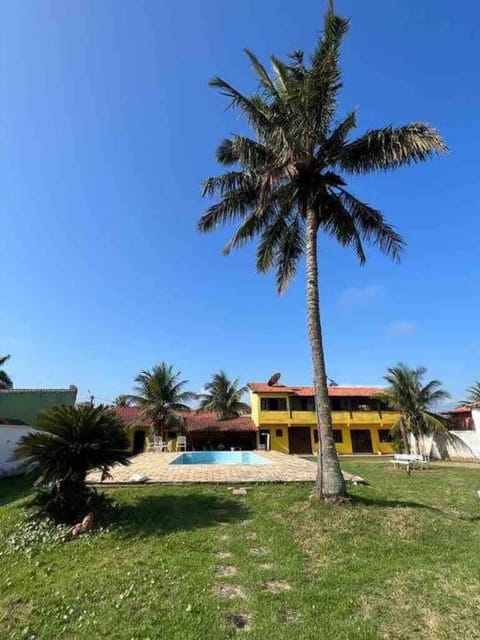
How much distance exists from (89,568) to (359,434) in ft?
108

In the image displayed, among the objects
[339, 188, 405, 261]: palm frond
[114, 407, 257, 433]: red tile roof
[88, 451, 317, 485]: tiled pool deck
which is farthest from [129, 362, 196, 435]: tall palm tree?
[339, 188, 405, 261]: palm frond

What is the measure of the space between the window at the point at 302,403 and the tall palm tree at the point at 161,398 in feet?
33.0

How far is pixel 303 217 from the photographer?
11.3m

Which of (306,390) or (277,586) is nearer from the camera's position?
(277,586)

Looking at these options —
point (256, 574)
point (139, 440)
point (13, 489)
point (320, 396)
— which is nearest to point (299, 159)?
point (320, 396)

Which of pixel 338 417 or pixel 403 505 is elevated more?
pixel 338 417

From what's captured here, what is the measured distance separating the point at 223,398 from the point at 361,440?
563 inches

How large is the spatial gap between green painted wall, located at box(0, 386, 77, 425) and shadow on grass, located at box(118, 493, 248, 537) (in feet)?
57.0

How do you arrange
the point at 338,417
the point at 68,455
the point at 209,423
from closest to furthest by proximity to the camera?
the point at 68,455, the point at 338,417, the point at 209,423

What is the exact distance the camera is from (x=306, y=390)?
35.7m

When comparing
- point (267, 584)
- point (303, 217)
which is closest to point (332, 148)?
point (303, 217)

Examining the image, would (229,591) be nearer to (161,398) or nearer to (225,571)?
(225,571)

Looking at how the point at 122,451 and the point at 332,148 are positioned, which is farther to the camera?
the point at 332,148

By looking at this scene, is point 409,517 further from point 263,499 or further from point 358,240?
point 358,240
